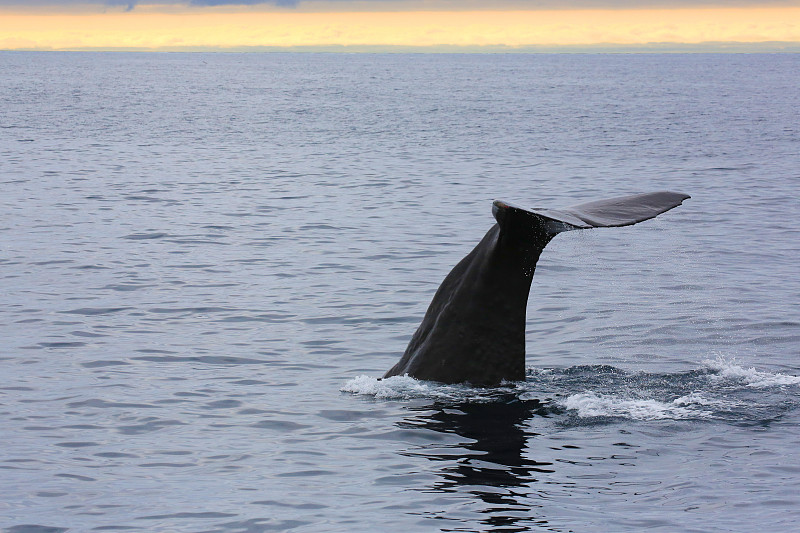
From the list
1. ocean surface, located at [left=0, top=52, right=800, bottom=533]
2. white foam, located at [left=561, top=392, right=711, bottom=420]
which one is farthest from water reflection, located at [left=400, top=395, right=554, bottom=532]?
white foam, located at [left=561, top=392, right=711, bottom=420]

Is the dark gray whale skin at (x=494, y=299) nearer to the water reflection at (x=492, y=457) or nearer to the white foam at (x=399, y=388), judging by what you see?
the white foam at (x=399, y=388)

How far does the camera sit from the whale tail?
24.0 ft

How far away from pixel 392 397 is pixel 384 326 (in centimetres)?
423

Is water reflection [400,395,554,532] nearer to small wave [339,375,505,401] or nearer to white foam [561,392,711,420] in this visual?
small wave [339,375,505,401]

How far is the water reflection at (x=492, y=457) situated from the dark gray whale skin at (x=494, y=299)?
11.2 inches

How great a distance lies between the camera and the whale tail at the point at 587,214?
7.31 meters

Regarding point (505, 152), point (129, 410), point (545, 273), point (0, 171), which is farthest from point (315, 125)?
point (129, 410)

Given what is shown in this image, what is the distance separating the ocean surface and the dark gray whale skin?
34cm

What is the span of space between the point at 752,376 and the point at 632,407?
1.65 meters

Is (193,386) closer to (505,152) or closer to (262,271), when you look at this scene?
(262,271)

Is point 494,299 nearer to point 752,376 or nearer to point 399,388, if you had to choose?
point 399,388

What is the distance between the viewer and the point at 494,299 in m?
8.60

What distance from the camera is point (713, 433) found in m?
8.91

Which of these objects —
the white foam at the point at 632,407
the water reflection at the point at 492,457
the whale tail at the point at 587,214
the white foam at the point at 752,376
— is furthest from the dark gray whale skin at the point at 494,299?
the white foam at the point at 752,376
